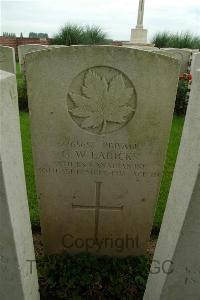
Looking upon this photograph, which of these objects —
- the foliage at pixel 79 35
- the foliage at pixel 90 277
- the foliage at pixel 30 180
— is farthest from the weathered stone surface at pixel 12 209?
the foliage at pixel 79 35

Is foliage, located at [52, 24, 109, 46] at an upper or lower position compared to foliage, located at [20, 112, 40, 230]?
upper

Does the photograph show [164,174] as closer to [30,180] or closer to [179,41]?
[30,180]

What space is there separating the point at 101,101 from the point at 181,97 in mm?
4989

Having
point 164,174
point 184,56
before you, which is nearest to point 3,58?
point 164,174

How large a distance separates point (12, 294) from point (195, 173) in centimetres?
124

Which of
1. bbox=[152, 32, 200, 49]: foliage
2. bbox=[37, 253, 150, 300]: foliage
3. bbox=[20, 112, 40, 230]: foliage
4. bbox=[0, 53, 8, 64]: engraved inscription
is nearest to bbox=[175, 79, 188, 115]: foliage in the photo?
bbox=[20, 112, 40, 230]: foliage

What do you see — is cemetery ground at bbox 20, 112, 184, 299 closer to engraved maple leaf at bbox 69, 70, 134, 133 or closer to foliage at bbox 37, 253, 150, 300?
foliage at bbox 37, 253, 150, 300

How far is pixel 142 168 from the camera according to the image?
2.52 metres

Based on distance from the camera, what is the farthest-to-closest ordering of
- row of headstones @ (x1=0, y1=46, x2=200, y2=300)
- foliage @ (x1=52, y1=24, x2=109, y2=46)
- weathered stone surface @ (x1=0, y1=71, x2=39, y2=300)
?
→ foliage @ (x1=52, y1=24, x2=109, y2=46), row of headstones @ (x1=0, y1=46, x2=200, y2=300), weathered stone surface @ (x1=0, y1=71, x2=39, y2=300)

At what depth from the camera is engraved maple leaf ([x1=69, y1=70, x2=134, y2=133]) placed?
2.21m

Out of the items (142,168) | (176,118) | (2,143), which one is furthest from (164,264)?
(176,118)

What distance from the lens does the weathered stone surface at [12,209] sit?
4.86ft

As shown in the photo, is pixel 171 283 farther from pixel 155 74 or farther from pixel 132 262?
pixel 155 74

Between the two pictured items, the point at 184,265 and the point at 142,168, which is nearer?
the point at 184,265
